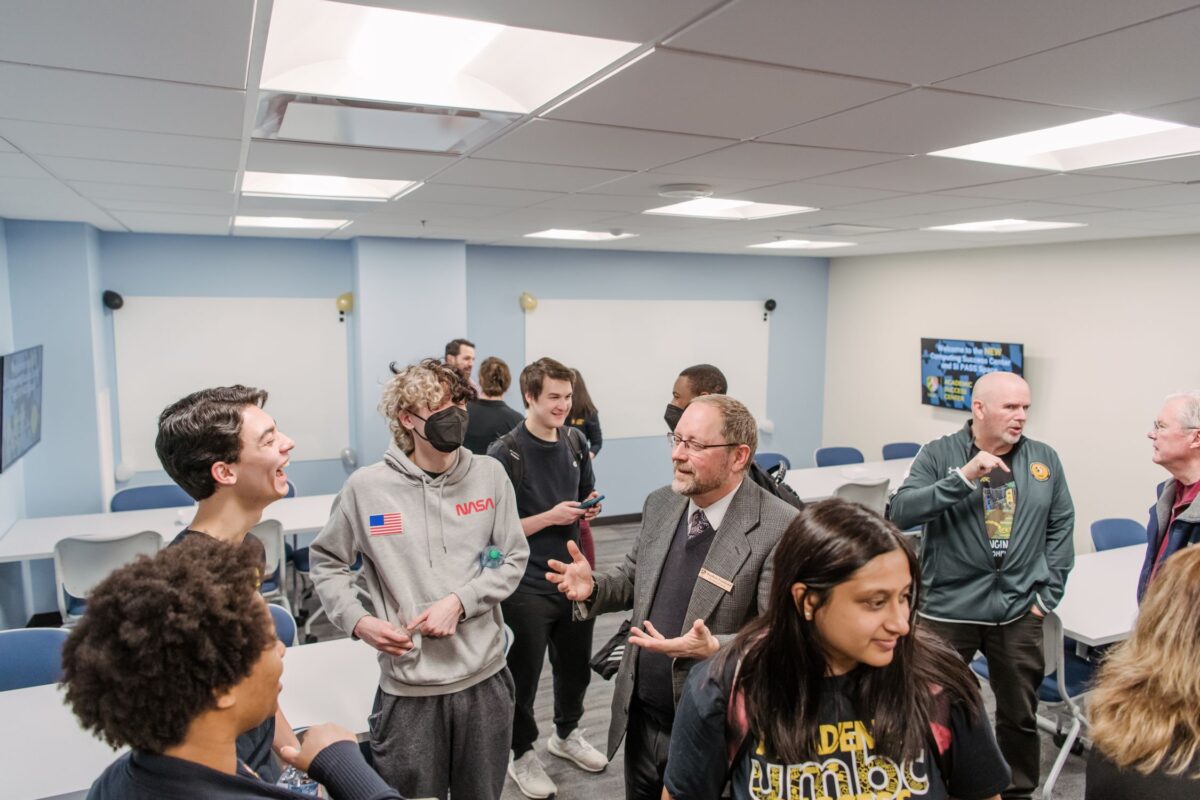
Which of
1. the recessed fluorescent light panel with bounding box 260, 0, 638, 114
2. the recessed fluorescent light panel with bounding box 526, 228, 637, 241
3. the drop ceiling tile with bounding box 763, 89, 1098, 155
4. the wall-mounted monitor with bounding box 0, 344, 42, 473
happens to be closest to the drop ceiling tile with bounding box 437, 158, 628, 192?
the recessed fluorescent light panel with bounding box 260, 0, 638, 114

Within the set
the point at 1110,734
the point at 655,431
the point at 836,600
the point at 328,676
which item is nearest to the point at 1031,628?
the point at 1110,734

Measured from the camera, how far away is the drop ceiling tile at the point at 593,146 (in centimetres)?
201

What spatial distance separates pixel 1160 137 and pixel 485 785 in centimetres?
287

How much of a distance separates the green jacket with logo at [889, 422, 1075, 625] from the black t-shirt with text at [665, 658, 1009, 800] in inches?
54.6

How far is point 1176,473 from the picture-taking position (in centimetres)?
254

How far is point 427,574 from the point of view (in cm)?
196

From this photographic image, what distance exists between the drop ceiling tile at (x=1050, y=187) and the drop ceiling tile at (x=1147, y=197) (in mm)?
115

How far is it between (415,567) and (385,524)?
0.15 m

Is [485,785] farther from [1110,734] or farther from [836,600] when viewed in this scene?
[1110,734]

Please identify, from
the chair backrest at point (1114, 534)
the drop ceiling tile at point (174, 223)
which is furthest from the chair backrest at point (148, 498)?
the chair backrest at point (1114, 534)

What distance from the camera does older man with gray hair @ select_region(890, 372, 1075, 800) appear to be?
8.50 feet

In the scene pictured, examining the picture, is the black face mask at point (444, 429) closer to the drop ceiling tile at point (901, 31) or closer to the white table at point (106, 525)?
the drop ceiling tile at point (901, 31)

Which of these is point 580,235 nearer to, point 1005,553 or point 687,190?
point 687,190

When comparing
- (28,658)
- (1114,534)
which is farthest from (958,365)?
(28,658)
